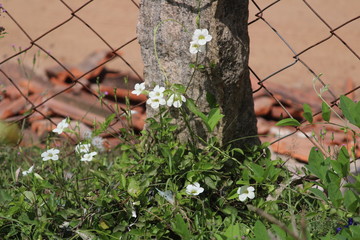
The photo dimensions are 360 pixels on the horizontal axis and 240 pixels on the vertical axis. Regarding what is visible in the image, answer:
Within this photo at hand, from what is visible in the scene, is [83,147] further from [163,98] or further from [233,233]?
[233,233]

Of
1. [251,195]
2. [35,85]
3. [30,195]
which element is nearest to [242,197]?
[251,195]

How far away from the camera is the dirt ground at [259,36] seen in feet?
16.8

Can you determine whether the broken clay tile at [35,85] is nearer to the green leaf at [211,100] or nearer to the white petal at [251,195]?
the green leaf at [211,100]

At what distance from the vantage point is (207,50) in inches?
89.4

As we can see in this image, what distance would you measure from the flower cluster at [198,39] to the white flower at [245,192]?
502 millimetres

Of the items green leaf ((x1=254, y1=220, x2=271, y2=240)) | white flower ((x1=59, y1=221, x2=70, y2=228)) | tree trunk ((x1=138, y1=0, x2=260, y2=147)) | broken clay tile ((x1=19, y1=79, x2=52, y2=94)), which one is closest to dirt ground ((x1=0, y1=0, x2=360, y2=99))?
broken clay tile ((x1=19, y1=79, x2=52, y2=94))

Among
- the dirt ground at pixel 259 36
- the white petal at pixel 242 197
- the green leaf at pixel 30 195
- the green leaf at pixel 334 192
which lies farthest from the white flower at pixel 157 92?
the dirt ground at pixel 259 36

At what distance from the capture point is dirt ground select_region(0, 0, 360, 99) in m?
5.11

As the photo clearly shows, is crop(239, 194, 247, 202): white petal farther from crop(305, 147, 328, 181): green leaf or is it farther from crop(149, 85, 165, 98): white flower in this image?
crop(149, 85, 165, 98): white flower

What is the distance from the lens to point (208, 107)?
2.35 meters

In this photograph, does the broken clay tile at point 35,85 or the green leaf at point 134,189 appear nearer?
the green leaf at point 134,189

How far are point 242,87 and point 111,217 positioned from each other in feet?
2.31

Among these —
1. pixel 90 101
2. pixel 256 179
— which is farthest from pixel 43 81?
pixel 256 179

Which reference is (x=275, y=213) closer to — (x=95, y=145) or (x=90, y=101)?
(x=95, y=145)
